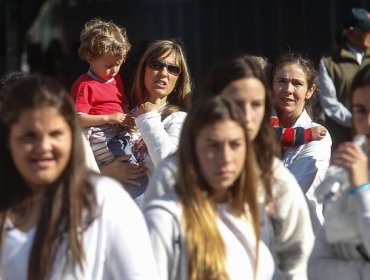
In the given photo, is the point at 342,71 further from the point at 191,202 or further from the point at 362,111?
the point at 191,202

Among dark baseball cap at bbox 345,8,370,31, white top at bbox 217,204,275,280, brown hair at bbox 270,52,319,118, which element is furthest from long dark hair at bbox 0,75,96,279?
dark baseball cap at bbox 345,8,370,31

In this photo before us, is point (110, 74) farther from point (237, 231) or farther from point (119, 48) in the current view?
point (237, 231)

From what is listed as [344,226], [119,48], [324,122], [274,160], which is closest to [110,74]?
[119,48]

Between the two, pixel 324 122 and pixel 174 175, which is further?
pixel 324 122

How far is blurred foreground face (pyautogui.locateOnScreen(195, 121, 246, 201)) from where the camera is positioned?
3.94 m

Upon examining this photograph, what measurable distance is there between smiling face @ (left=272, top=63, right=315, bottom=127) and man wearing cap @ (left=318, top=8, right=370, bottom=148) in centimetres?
336

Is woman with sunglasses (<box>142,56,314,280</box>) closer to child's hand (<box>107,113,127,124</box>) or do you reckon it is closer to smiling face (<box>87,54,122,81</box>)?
child's hand (<box>107,113,127,124</box>)

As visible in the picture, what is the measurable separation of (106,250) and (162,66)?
8.17ft

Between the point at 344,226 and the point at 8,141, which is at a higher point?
the point at 8,141

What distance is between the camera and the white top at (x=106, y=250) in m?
3.78

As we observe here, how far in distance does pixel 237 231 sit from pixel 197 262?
9.6 inches

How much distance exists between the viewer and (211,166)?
3959mm

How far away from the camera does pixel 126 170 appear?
6.06 meters

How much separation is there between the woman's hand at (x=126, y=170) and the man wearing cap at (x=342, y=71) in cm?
387
